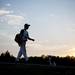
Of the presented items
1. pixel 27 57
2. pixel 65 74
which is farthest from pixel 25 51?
pixel 65 74

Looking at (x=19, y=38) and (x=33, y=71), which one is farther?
(x=19, y=38)

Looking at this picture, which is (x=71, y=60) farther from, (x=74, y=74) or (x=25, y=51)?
(x=74, y=74)

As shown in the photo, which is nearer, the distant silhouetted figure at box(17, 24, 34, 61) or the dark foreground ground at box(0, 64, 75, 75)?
the dark foreground ground at box(0, 64, 75, 75)

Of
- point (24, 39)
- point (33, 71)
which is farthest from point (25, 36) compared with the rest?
point (33, 71)

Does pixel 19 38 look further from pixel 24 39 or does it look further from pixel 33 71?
pixel 33 71

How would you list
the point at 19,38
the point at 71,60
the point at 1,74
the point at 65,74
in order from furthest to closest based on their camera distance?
the point at 71,60 → the point at 19,38 → the point at 65,74 → the point at 1,74

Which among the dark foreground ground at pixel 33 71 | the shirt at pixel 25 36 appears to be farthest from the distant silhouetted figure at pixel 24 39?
the dark foreground ground at pixel 33 71

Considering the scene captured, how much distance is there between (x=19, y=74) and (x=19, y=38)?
9.72 m

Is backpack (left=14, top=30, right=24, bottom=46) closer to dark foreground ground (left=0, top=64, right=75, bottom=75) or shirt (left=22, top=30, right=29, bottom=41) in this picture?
shirt (left=22, top=30, right=29, bottom=41)

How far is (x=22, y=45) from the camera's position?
19156 millimetres

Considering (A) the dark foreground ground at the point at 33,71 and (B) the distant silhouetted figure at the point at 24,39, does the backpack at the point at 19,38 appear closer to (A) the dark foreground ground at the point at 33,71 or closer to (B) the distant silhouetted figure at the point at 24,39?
(B) the distant silhouetted figure at the point at 24,39

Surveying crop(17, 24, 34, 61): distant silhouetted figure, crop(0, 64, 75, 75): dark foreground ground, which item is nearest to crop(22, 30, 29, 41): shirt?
crop(17, 24, 34, 61): distant silhouetted figure

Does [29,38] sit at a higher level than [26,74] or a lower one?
higher

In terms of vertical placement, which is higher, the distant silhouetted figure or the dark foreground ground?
the distant silhouetted figure
